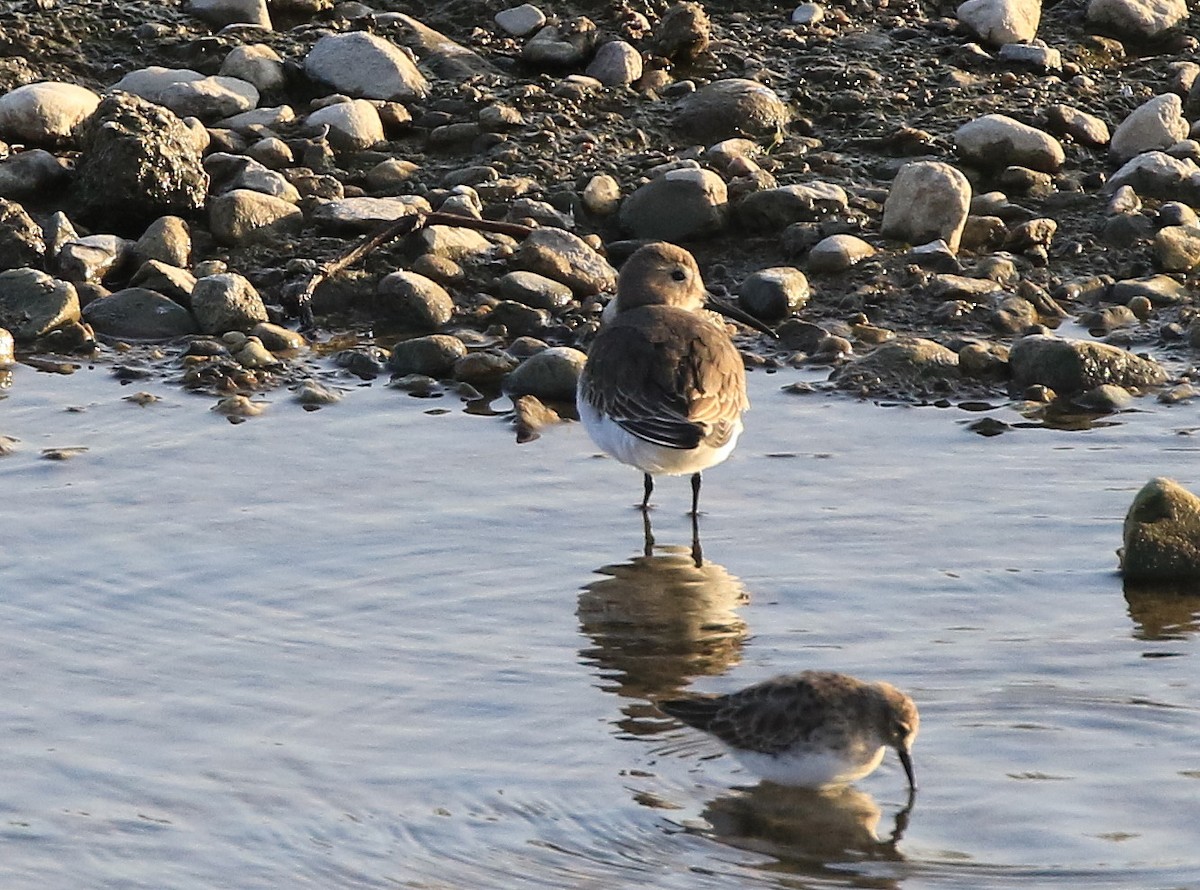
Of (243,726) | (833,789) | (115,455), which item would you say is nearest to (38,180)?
(115,455)

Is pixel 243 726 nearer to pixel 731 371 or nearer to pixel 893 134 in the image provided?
pixel 731 371

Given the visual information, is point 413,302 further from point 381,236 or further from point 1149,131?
point 1149,131

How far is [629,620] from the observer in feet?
24.7

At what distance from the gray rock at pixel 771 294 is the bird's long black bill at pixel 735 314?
138 mm

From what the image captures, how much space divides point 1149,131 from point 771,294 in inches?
115

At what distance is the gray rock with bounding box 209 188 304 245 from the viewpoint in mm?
10883

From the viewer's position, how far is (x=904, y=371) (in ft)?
32.0

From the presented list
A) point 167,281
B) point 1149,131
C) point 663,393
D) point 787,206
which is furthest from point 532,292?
point 1149,131

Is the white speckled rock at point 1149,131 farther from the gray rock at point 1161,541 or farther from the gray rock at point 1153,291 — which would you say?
the gray rock at point 1161,541

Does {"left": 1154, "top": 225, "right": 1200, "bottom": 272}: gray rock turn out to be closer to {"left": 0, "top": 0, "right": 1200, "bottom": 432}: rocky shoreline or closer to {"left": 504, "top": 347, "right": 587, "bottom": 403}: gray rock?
{"left": 0, "top": 0, "right": 1200, "bottom": 432}: rocky shoreline

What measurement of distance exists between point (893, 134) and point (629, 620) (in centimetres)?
541

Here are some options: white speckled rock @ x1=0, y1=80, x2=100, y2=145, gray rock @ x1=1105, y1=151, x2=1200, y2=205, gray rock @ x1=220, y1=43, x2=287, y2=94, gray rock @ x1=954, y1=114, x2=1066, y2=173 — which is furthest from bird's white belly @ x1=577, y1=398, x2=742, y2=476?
gray rock @ x1=220, y1=43, x2=287, y2=94

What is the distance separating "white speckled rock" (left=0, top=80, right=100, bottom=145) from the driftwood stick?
6.13 ft

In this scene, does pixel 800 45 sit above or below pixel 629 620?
above
